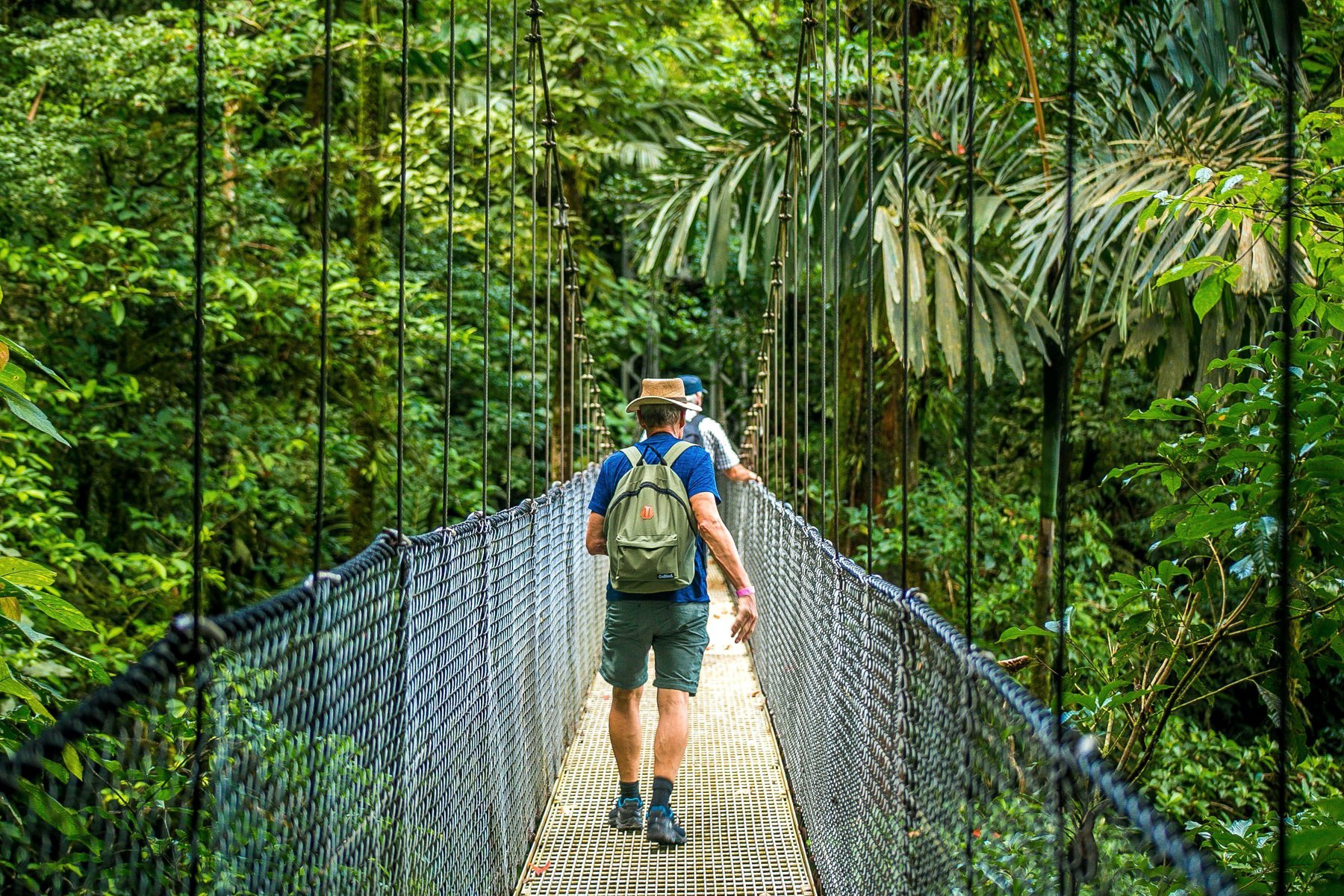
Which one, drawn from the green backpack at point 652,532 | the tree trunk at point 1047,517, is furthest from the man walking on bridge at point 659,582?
the tree trunk at point 1047,517

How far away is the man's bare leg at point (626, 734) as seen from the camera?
235cm

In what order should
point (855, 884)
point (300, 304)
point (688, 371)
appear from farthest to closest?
point (688, 371)
point (300, 304)
point (855, 884)

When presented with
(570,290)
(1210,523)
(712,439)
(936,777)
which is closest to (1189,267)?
(1210,523)

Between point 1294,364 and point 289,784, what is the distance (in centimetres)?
143

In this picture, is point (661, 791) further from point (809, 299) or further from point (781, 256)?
point (781, 256)

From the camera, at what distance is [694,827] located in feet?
7.87

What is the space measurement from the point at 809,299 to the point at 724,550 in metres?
1.99

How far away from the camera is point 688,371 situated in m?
14.0

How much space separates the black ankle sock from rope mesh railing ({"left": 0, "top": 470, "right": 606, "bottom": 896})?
0.88 ft

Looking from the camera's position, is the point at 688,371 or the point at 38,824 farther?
the point at 688,371

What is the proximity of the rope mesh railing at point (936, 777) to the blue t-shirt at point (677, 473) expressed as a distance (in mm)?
260

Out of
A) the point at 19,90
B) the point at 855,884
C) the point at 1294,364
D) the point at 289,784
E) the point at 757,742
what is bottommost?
the point at 757,742

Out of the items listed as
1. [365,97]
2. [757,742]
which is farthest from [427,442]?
[757,742]

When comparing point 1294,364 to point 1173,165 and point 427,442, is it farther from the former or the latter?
point 427,442
